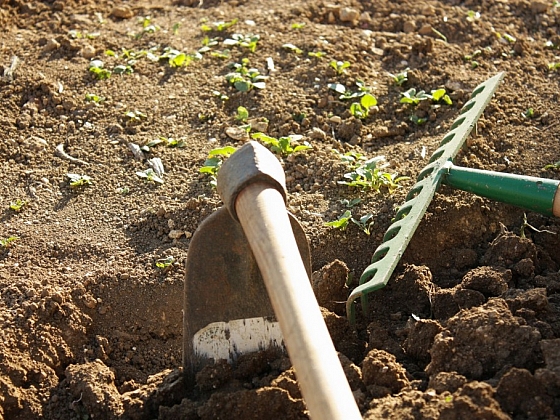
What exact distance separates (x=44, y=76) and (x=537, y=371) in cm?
299

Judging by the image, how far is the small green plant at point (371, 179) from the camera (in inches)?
A: 142

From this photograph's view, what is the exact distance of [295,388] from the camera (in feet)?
8.93

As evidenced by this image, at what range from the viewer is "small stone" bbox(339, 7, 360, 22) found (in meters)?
4.88

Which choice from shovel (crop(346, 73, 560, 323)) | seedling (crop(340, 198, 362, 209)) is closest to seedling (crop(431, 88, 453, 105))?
shovel (crop(346, 73, 560, 323))

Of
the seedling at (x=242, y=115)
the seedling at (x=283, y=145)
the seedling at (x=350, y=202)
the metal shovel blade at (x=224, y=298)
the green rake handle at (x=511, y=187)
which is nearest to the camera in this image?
the metal shovel blade at (x=224, y=298)

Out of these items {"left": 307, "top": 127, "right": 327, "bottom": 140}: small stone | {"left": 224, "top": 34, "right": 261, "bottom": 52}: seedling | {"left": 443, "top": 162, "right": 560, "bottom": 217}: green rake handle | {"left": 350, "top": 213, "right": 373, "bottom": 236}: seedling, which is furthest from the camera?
{"left": 224, "top": 34, "right": 261, "bottom": 52}: seedling

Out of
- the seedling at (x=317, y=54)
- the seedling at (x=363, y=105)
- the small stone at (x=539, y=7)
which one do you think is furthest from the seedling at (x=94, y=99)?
the small stone at (x=539, y=7)

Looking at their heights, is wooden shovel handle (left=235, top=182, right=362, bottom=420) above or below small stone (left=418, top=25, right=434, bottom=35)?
above

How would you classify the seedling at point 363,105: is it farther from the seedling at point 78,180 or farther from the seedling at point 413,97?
the seedling at point 78,180

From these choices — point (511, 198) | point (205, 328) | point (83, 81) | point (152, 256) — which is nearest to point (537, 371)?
point (511, 198)

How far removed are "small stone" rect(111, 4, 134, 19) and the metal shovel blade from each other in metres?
2.59

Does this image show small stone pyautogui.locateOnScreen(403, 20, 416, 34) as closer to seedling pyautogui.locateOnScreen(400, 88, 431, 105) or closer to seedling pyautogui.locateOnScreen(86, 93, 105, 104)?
seedling pyautogui.locateOnScreen(400, 88, 431, 105)

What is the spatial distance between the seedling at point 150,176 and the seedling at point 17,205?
1.71ft

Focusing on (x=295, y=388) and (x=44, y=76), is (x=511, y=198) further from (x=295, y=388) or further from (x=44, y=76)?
(x=44, y=76)
